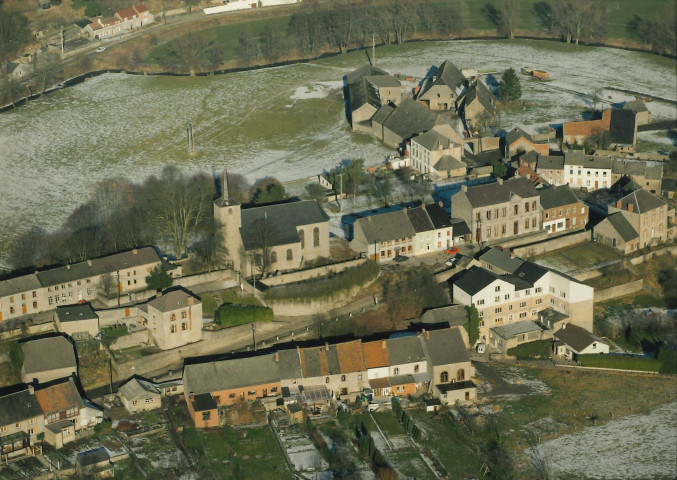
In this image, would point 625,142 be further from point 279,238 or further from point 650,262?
point 279,238

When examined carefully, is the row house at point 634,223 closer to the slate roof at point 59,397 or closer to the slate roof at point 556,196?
the slate roof at point 556,196

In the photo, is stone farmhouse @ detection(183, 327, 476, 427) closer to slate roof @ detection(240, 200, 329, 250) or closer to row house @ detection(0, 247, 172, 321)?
slate roof @ detection(240, 200, 329, 250)

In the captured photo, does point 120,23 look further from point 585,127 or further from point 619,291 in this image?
point 619,291

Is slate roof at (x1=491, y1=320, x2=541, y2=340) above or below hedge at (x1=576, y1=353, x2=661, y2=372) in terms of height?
above

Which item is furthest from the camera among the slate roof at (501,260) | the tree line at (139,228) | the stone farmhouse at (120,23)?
the stone farmhouse at (120,23)

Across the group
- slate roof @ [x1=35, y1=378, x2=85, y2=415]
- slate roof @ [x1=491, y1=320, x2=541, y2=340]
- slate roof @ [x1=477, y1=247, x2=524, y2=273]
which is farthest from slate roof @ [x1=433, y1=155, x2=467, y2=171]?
slate roof @ [x1=35, y1=378, x2=85, y2=415]

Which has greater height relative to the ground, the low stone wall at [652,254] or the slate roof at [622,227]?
the slate roof at [622,227]

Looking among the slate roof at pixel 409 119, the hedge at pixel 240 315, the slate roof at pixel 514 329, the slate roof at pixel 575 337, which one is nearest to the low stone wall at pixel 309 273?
the hedge at pixel 240 315
